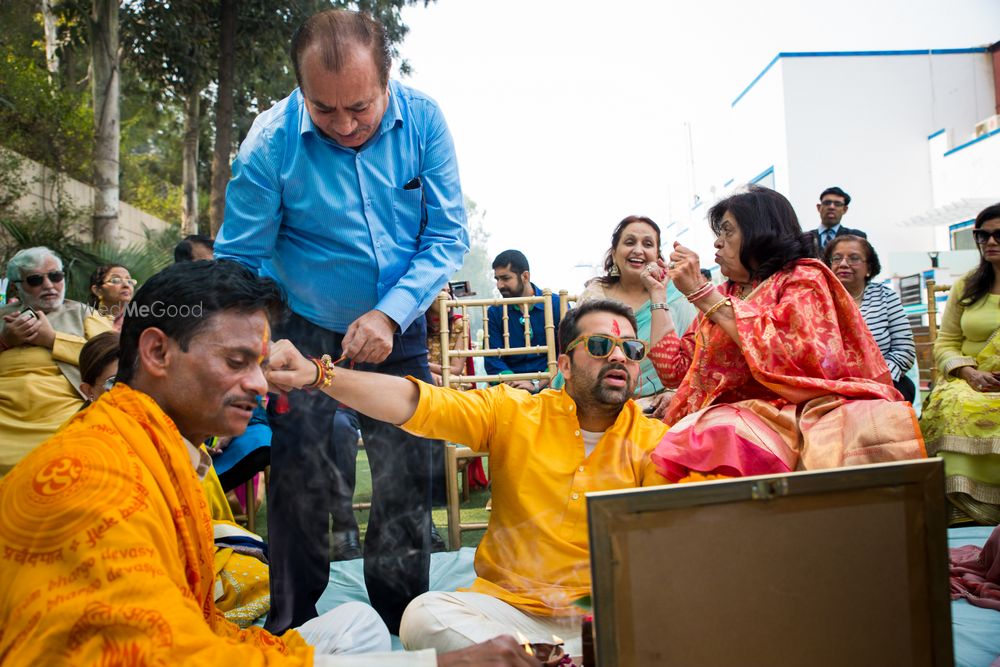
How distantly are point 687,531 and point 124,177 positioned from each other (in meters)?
26.2

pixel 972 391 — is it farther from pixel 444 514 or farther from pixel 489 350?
pixel 444 514

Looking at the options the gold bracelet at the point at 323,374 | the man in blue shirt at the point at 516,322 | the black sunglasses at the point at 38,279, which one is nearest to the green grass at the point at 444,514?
the man in blue shirt at the point at 516,322

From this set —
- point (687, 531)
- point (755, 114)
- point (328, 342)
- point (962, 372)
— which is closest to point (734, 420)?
point (328, 342)

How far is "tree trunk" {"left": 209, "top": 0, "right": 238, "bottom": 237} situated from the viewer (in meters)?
12.2

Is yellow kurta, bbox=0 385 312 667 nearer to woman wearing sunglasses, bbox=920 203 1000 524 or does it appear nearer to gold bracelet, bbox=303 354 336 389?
gold bracelet, bbox=303 354 336 389

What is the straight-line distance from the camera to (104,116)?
10.9m

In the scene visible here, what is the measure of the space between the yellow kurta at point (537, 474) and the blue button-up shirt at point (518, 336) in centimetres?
280

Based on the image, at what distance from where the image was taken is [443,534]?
5207mm

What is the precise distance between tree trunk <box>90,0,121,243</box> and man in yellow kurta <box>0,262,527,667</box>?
1030cm

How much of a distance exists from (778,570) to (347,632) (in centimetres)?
134

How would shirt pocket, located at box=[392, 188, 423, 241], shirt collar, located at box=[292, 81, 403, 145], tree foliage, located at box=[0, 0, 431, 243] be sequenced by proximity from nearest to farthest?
shirt collar, located at box=[292, 81, 403, 145] < shirt pocket, located at box=[392, 188, 423, 241] < tree foliage, located at box=[0, 0, 431, 243]

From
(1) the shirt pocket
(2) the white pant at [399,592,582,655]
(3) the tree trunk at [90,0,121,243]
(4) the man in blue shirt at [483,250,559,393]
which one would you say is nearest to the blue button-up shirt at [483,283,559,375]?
(4) the man in blue shirt at [483,250,559,393]

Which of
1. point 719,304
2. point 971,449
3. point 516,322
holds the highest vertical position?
point 516,322

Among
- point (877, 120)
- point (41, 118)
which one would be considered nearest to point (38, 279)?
point (41, 118)
